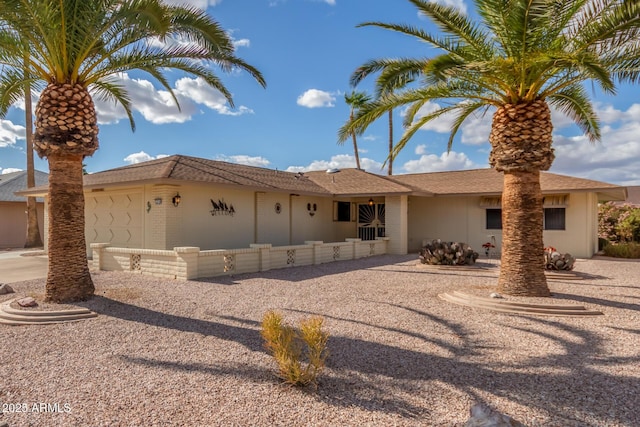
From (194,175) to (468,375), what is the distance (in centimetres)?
1172

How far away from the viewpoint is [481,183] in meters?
19.4

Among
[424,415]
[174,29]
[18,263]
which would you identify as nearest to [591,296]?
[424,415]

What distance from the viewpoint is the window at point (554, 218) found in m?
17.3

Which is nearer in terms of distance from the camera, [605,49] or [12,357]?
[12,357]

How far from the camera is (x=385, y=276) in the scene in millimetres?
12125

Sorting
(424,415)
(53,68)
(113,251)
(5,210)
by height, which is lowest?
(424,415)

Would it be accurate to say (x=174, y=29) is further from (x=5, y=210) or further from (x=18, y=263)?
(x=5, y=210)

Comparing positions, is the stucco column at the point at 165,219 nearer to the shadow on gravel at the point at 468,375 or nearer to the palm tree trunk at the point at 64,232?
the palm tree trunk at the point at 64,232

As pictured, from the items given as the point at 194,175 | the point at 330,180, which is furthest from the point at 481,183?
the point at 194,175

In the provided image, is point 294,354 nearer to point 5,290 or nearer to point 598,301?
point 598,301

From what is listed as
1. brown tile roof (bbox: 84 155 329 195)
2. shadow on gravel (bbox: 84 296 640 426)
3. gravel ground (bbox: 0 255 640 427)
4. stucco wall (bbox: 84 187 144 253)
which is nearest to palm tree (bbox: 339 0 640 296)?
gravel ground (bbox: 0 255 640 427)

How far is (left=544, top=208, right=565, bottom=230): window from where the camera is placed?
1727 centimetres

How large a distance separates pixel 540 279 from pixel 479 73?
4604 mm

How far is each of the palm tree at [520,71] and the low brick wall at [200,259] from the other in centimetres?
541
